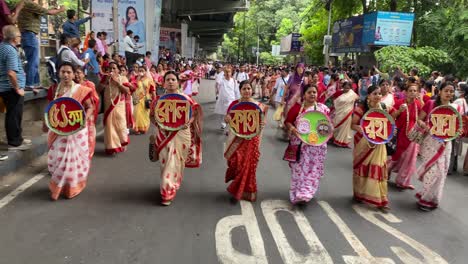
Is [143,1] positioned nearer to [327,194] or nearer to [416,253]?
[327,194]

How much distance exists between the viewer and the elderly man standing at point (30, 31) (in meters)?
7.93

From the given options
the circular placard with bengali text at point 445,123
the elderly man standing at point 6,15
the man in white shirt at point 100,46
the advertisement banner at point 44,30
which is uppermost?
the advertisement banner at point 44,30

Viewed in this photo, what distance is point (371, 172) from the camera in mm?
5121

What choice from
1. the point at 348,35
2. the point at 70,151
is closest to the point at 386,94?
the point at 70,151

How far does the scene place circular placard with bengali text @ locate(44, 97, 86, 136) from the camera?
192 inches

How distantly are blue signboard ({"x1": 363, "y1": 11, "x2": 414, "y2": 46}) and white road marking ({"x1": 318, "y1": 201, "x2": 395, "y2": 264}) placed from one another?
49.8ft

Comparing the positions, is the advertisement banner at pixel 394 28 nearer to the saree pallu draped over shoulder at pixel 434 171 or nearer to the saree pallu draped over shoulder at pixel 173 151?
the saree pallu draped over shoulder at pixel 434 171

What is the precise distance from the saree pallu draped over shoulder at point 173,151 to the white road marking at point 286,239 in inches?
43.9

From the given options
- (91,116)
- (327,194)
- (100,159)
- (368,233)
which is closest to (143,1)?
(100,159)

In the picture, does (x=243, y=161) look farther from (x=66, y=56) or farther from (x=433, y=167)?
(x=66, y=56)

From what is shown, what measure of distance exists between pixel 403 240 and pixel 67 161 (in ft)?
12.6

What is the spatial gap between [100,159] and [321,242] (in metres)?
4.35

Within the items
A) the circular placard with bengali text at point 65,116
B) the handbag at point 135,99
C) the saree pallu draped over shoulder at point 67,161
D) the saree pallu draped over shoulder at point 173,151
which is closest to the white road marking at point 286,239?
the saree pallu draped over shoulder at point 173,151

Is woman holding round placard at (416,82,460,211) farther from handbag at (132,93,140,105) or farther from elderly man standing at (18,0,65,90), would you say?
elderly man standing at (18,0,65,90)
